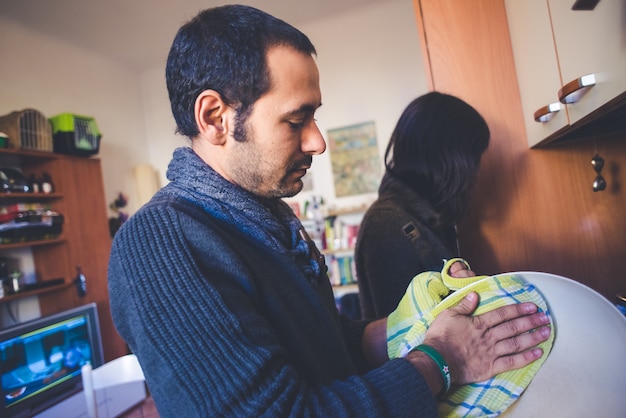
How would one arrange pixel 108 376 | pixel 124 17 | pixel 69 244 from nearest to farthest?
pixel 108 376 → pixel 69 244 → pixel 124 17

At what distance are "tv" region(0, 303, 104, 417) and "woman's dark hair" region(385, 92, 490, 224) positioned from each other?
105 inches

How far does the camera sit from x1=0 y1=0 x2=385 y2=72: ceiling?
9.82 feet

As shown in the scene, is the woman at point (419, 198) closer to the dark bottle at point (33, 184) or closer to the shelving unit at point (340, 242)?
the shelving unit at point (340, 242)

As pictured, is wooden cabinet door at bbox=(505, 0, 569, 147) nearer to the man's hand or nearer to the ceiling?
the man's hand

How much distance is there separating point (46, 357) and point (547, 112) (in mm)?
3239

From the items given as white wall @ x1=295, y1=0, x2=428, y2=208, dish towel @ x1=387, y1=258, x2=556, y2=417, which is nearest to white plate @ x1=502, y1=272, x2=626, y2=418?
dish towel @ x1=387, y1=258, x2=556, y2=417

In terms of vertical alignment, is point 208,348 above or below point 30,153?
below

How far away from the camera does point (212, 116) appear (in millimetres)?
646

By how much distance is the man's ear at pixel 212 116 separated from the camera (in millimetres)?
636

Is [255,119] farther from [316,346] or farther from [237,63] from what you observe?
[316,346]

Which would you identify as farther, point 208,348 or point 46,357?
point 46,357

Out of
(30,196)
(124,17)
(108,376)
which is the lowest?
(108,376)

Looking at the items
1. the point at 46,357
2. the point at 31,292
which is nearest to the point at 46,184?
the point at 31,292

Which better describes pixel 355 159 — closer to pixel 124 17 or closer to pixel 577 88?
pixel 124 17
